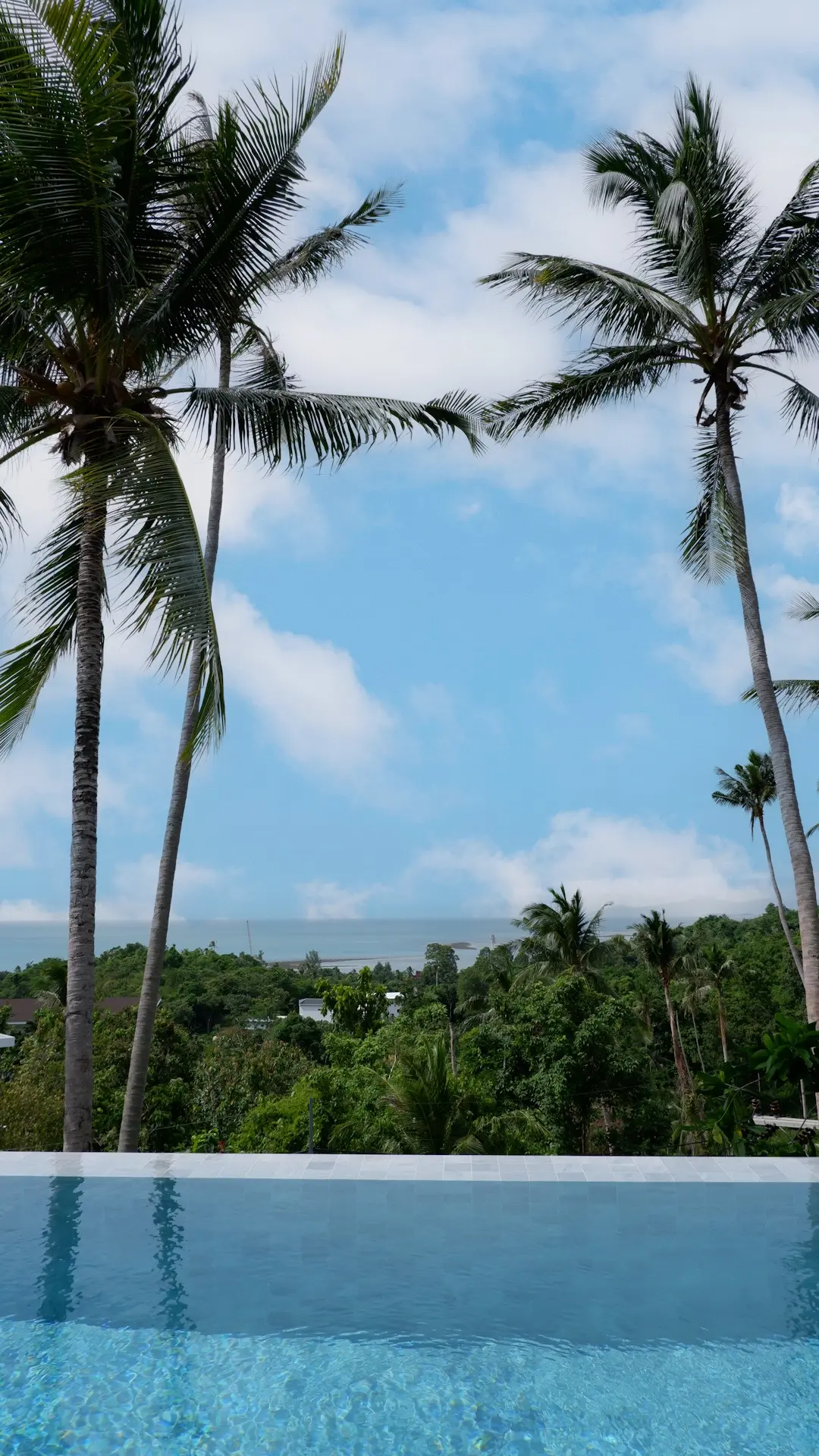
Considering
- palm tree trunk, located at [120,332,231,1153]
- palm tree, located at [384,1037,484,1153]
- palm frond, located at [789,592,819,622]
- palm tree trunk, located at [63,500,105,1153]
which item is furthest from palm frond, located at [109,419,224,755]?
palm frond, located at [789,592,819,622]

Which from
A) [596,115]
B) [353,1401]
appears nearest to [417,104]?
[596,115]

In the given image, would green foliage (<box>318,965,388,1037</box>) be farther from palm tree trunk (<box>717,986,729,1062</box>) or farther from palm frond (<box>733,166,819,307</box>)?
palm frond (<box>733,166,819,307</box>)

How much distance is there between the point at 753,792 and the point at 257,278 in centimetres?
2356

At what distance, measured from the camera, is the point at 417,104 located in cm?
1269

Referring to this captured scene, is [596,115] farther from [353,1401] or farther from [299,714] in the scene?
[299,714]

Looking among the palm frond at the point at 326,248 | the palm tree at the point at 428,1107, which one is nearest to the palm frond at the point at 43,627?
the palm frond at the point at 326,248

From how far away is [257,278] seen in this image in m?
7.62


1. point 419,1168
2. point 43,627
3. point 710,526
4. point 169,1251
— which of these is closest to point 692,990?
point 710,526

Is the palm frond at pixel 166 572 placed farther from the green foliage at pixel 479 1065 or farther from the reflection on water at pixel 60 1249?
the green foliage at pixel 479 1065

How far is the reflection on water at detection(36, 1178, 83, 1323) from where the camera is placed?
495cm

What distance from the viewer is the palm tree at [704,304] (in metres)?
9.30

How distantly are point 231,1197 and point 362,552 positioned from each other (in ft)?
91.0

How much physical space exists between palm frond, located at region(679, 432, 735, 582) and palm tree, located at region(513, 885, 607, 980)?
1869 centimetres

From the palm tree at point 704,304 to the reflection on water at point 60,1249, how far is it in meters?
5.92
